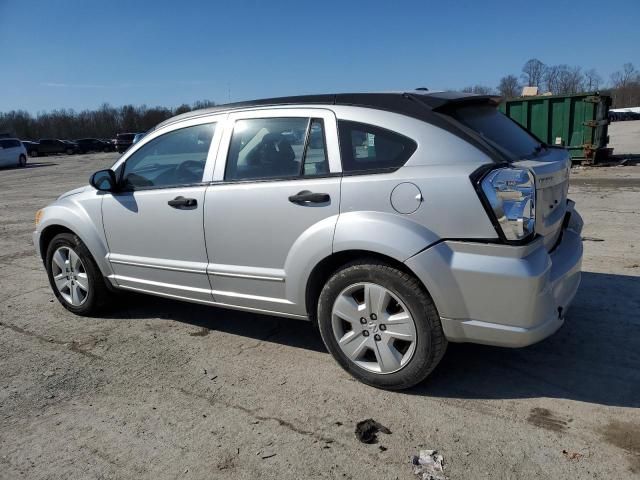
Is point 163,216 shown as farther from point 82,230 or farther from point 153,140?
point 82,230

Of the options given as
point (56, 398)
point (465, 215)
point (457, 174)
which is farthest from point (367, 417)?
point (56, 398)

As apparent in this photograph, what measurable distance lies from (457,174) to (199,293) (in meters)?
2.18

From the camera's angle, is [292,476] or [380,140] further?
[380,140]

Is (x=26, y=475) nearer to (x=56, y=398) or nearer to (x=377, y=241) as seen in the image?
(x=56, y=398)

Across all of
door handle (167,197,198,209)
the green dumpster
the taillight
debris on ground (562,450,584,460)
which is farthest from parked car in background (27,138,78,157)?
debris on ground (562,450,584,460)

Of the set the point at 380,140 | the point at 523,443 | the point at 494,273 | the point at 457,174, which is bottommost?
the point at 523,443

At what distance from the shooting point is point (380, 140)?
123 inches

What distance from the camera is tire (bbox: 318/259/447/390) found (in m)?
2.95

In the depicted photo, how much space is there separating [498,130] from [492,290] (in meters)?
1.15

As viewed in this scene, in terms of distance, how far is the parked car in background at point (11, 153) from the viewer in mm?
33688

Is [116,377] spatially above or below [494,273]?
below

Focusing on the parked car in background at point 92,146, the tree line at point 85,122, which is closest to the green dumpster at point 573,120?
the parked car in background at point 92,146

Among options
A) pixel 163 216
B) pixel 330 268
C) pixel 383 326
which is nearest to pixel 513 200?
pixel 383 326

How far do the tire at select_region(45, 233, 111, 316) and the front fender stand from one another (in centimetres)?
11
